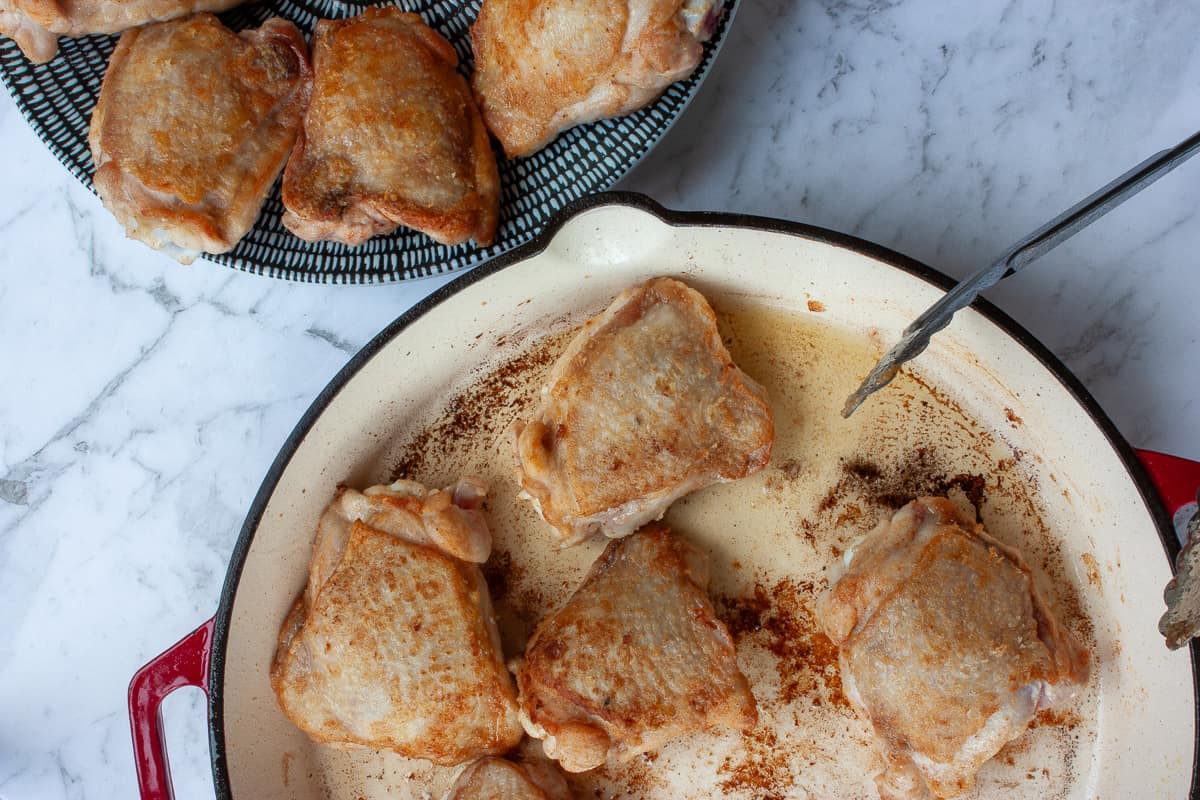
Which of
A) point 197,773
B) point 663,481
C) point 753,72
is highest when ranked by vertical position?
point 753,72

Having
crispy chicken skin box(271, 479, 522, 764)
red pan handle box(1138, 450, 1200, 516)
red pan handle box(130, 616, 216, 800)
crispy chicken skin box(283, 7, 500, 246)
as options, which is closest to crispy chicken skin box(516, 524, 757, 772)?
crispy chicken skin box(271, 479, 522, 764)

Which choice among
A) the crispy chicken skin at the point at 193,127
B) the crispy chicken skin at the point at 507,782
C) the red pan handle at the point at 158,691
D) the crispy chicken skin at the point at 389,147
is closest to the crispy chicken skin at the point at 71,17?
the crispy chicken skin at the point at 193,127

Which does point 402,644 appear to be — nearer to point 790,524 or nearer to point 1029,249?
point 790,524

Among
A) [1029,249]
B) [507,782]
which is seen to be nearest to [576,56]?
[1029,249]

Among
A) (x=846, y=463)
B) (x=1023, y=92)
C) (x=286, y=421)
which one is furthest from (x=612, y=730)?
(x=1023, y=92)

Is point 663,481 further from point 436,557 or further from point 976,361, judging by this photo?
point 976,361

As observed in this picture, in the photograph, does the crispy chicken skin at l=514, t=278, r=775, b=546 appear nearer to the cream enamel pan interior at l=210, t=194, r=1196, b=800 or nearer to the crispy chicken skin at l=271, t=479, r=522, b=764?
the cream enamel pan interior at l=210, t=194, r=1196, b=800

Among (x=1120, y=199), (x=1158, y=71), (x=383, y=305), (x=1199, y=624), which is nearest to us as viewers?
(x=1120, y=199)
